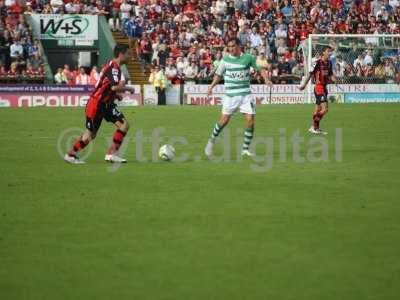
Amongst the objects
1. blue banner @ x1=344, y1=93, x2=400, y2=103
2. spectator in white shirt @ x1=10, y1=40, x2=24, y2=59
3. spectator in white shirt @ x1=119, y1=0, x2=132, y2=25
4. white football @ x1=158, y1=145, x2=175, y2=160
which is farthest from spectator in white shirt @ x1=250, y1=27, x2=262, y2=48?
white football @ x1=158, y1=145, x2=175, y2=160

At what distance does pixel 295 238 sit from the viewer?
9.93 metres

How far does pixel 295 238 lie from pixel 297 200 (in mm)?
2653

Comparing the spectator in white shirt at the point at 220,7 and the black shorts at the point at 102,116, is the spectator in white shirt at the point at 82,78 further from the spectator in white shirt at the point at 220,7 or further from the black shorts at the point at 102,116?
the black shorts at the point at 102,116

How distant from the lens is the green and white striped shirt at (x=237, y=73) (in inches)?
728

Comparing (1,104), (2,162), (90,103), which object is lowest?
(1,104)

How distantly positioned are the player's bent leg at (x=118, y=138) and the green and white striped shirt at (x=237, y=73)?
2.74 metres

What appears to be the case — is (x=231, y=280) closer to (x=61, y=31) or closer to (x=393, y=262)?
(x=393, y=262)

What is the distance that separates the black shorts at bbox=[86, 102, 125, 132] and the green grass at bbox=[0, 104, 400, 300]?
28.1 inches

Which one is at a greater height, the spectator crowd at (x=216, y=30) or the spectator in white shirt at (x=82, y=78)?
the spectator crowd at (x=216, y=30)

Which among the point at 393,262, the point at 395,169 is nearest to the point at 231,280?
the point at 393,262

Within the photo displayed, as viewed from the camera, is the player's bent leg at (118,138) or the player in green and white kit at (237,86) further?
the player in green and white kit at (237,86)

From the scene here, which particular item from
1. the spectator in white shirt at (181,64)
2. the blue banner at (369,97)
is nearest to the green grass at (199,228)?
the blue banner at (369,97)

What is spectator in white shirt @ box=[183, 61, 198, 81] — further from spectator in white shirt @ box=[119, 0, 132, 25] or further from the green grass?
the green grass

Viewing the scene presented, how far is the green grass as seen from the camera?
8.12 m
